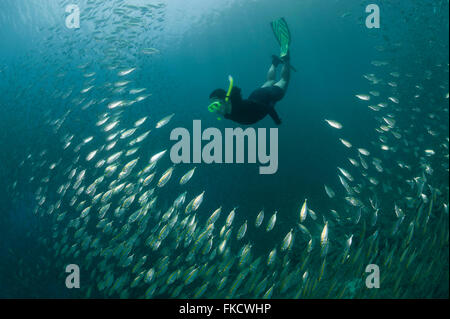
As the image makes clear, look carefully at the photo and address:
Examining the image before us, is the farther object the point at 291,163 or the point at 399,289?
the point at 291,163

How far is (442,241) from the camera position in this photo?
525 centimetres

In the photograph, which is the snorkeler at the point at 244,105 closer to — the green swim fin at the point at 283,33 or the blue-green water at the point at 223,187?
the green swim fin at the point at 283,33

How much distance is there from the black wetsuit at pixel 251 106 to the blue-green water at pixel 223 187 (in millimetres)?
2467

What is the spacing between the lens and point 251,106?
4.12 meters

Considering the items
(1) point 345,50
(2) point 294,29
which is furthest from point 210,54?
(1) point 345,50

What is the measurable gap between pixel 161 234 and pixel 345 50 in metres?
64.4

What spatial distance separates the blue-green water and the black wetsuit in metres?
2.47

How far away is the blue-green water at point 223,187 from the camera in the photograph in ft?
17.1

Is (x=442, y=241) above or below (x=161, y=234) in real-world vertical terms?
below

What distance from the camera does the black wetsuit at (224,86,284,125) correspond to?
3.87 m

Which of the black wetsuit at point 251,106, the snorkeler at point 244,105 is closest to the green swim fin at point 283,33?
the snorkeler at point 244,105

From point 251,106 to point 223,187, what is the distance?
992 centimetres
